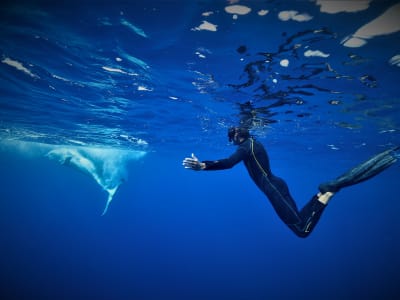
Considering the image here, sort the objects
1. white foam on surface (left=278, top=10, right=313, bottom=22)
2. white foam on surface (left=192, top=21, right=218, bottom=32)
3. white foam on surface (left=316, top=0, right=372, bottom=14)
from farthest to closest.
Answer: white foam on surface (left=192, top=21, right=218, bottom=32) < white foam on surface (left=278, top=10, right=313, bottom=22) < white foam on surface (left=316, top=0, right=372, bottom=14)

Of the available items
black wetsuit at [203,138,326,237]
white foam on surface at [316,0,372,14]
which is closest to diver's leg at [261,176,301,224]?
black wetsuit at [203,138,326,237]

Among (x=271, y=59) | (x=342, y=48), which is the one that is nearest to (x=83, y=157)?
(x=271, y=59)

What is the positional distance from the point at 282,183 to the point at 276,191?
1.48ft

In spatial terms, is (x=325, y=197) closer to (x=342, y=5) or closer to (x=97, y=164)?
(x=342, y=5)

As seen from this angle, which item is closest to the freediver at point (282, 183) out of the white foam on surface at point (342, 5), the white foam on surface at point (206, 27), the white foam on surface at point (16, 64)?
the white foam on surface at point (206, 27)

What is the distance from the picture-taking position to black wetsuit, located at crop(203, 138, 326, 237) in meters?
7.08

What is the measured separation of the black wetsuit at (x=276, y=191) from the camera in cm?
708

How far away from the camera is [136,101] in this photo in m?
15.1

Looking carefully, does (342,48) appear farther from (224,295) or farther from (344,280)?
(344,280)

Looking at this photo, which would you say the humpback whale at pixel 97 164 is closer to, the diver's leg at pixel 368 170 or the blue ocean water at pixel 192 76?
the blue ocean water at pixel 192 76

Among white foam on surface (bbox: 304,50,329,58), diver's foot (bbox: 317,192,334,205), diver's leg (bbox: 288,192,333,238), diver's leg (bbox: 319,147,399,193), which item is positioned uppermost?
white foam on surface (bbox: 304,50,329,58)

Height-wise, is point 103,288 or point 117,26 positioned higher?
point 117,26

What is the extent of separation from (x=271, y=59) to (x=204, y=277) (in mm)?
41867

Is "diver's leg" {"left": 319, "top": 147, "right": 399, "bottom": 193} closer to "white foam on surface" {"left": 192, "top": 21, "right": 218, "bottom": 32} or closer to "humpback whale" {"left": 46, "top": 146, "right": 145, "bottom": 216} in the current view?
"white foam on surface" {"left": 192, "top": 21, "right": 218, "bottom": 32}
